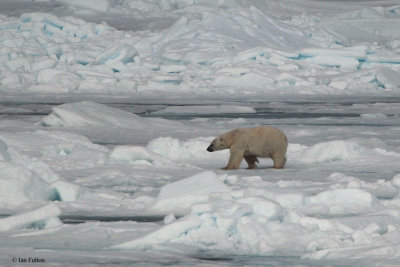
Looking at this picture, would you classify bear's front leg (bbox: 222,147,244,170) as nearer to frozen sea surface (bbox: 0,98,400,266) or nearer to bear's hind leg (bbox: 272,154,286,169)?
frozen sea surface (bbox: 0,98,400,266)

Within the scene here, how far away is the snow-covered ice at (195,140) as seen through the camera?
4.12 meters

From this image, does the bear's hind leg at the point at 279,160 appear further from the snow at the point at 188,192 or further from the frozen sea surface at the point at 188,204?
the snow at the point at 188,192

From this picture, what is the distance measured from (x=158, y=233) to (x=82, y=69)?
902 inches

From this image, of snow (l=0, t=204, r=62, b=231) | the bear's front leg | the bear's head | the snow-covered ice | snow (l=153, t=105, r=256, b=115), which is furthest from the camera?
snow (l=153, t=105, r=256, b=115)

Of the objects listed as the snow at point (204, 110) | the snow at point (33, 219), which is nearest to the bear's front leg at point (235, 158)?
the snow at point (33, 219)

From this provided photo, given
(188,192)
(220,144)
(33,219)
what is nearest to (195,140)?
(220,144)

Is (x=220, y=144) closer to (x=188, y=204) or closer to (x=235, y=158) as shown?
(x=235, y=158)

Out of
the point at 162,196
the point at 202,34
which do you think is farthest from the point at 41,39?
the point at 162,196

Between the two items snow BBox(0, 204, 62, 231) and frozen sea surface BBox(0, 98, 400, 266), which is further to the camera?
snow BBox(0, 204, 62, 231)

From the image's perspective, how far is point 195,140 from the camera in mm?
9789

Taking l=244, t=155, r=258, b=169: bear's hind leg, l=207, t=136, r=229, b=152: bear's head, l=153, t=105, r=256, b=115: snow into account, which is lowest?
l=153, t=105, r=256, b=115: snow

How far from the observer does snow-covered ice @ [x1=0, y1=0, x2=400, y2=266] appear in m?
4.12

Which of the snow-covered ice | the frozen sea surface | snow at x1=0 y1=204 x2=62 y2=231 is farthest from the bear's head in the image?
snow at x1=0 y1=204 x2=62 y2=231

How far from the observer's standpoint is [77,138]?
9602 millimetres
